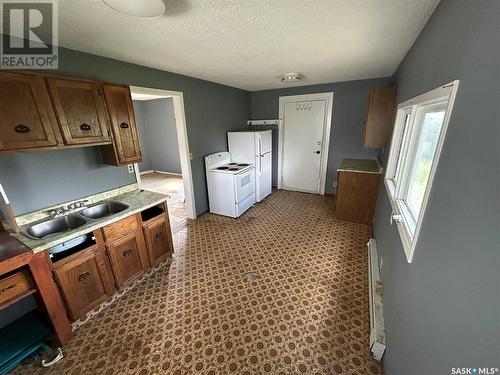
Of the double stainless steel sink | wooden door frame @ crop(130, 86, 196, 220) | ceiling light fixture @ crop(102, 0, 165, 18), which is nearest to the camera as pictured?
ceiling light fixture @ crop(102, 0, 165, 18)

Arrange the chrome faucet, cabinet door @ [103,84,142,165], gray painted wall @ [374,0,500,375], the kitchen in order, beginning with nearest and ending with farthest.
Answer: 1. gray painted wall @ [374,0,500,375]
2. the kitchen
3. the chrome faucet
4. cabinet door @ [103,84,142,165]

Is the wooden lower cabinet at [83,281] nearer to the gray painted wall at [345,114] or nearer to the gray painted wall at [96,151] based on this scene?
the gray painted wall at [96,151]

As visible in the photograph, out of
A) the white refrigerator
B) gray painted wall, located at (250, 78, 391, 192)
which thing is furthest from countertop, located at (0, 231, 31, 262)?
gray painted wall, located at (250, 78, 391, 192)

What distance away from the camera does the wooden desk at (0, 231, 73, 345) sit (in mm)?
1300

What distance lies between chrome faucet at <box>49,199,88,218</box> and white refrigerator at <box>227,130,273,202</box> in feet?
8.71

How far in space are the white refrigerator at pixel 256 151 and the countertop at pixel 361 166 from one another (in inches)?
59.3

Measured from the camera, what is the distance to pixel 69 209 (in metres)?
1.97

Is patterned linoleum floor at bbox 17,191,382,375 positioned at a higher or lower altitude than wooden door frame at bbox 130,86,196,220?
lower

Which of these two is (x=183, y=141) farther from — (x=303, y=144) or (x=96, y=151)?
(x=303, y=144)

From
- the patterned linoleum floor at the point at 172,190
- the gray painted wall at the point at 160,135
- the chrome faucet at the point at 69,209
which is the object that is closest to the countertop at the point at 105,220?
the chrome faucet at the point at 69,209

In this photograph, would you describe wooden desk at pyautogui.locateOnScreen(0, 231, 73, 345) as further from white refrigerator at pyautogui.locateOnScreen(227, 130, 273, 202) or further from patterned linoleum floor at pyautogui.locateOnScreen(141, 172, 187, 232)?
white refrigerator at pyautogui.locateOnScreen(227, 130, 273, 202)

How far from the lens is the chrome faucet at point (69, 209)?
6.18ft

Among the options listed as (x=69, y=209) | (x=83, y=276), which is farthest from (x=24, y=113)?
(x=83, y=276)

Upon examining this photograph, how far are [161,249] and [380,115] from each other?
11.4 feet
